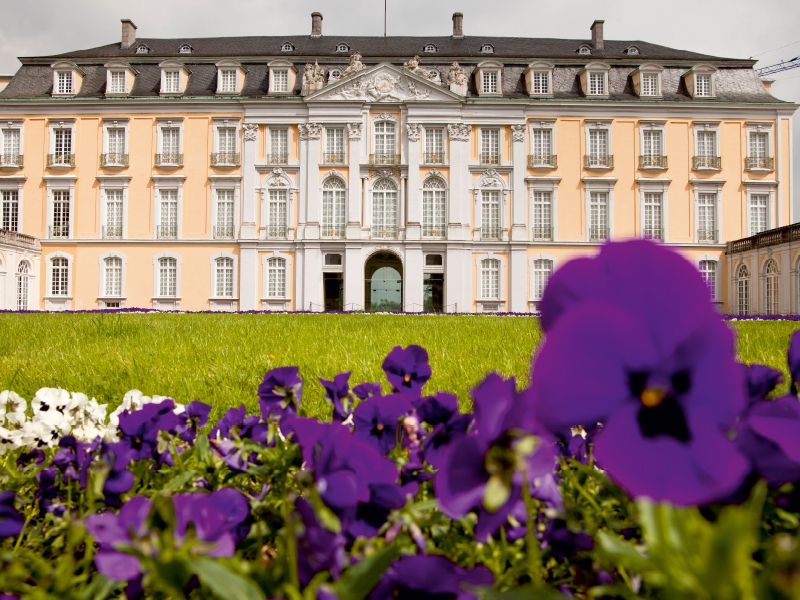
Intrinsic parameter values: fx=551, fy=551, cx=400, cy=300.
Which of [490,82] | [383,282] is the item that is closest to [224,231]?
[383,282]

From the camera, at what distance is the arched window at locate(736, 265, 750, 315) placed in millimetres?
24734

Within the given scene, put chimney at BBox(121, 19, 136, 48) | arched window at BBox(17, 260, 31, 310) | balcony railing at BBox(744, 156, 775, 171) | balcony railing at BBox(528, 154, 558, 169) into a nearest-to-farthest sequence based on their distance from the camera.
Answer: arched window at BBox(17, 260, 31, 310), balcony railing at BBox(744, 156, 775, 171), balcony railing at BBox(528, 154, 558, 169), chimney at BBox(121, 19, 136, 48)

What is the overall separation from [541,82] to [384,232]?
10.8 metres

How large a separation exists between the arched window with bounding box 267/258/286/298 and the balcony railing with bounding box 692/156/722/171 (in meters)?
20.3

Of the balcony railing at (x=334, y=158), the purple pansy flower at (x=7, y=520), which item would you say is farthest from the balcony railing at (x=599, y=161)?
the purple pansy flower at (x=7, y=520)

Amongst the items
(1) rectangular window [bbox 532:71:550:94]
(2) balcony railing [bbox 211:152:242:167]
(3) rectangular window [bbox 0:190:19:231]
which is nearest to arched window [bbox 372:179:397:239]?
(2) balcony railing [bbox 211:152:242:167]

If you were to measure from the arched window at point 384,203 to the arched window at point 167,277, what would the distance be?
9.73 metres

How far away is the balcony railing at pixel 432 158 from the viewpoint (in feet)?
86.0

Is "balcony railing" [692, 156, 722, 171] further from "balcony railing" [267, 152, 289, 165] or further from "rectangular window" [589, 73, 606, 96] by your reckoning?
"balcony railing" [267, 152, 289, 165]

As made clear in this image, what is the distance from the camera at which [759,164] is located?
26531 millimetres

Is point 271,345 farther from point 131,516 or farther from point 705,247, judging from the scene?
point 705,247

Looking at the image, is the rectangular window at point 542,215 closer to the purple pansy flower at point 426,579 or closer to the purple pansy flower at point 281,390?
the purple pansy flower at point 281,390

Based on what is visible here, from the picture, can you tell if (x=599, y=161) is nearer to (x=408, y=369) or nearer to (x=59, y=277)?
(x=59, y=277)

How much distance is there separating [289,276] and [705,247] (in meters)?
19.8
